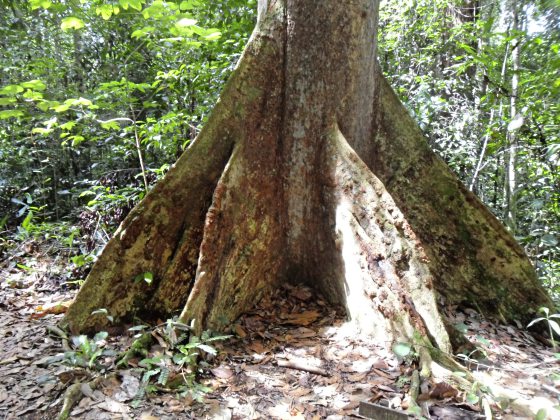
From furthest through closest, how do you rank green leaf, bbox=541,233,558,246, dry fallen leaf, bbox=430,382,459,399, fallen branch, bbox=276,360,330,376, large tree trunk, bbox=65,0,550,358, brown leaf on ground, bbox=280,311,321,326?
green leaf, bbox=541,233,558,246 → brown leaf on ground, bbox=280,311,321,326 → large tree trunk, bbox=65,0,550,358 → fallen branch, bbox=276,360,330,376 → dry fallen leaf, bbox=430,382,459,399

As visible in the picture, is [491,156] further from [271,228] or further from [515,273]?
[271,228]

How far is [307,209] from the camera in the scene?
3.56 metres

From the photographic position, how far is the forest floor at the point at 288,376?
219 centimetres

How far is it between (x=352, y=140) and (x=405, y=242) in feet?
3.93

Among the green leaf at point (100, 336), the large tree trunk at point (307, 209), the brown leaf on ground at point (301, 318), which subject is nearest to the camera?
the green leaf at point (100, 336)

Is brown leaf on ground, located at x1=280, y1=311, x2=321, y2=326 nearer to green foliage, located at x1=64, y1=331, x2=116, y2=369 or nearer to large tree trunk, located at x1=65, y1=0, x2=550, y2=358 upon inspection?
large tree trunk, located at x1=65, y1=0, x2=550, y2=358

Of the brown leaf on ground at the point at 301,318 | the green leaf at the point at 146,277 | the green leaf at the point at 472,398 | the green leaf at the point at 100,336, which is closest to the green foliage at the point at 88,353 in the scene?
the green leaf at the point at 100,336

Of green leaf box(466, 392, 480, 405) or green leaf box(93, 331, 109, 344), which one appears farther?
green leaf box(93, 331, 109, 344)

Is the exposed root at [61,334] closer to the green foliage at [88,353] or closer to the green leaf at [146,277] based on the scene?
the green foliage at [88,353]

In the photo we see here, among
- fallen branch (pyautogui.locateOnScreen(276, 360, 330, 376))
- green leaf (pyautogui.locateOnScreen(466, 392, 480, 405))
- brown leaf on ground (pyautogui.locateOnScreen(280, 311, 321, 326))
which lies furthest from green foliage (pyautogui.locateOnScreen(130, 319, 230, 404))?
green leaf (pyautogui.locateOnScreen(466, 392, 480, 405))

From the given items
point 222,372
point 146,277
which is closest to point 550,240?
point 222,372

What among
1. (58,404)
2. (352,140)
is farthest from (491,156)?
(58,404)

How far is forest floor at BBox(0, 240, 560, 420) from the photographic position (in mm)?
2193

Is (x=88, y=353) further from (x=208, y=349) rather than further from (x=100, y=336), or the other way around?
(x=208, y=349)
